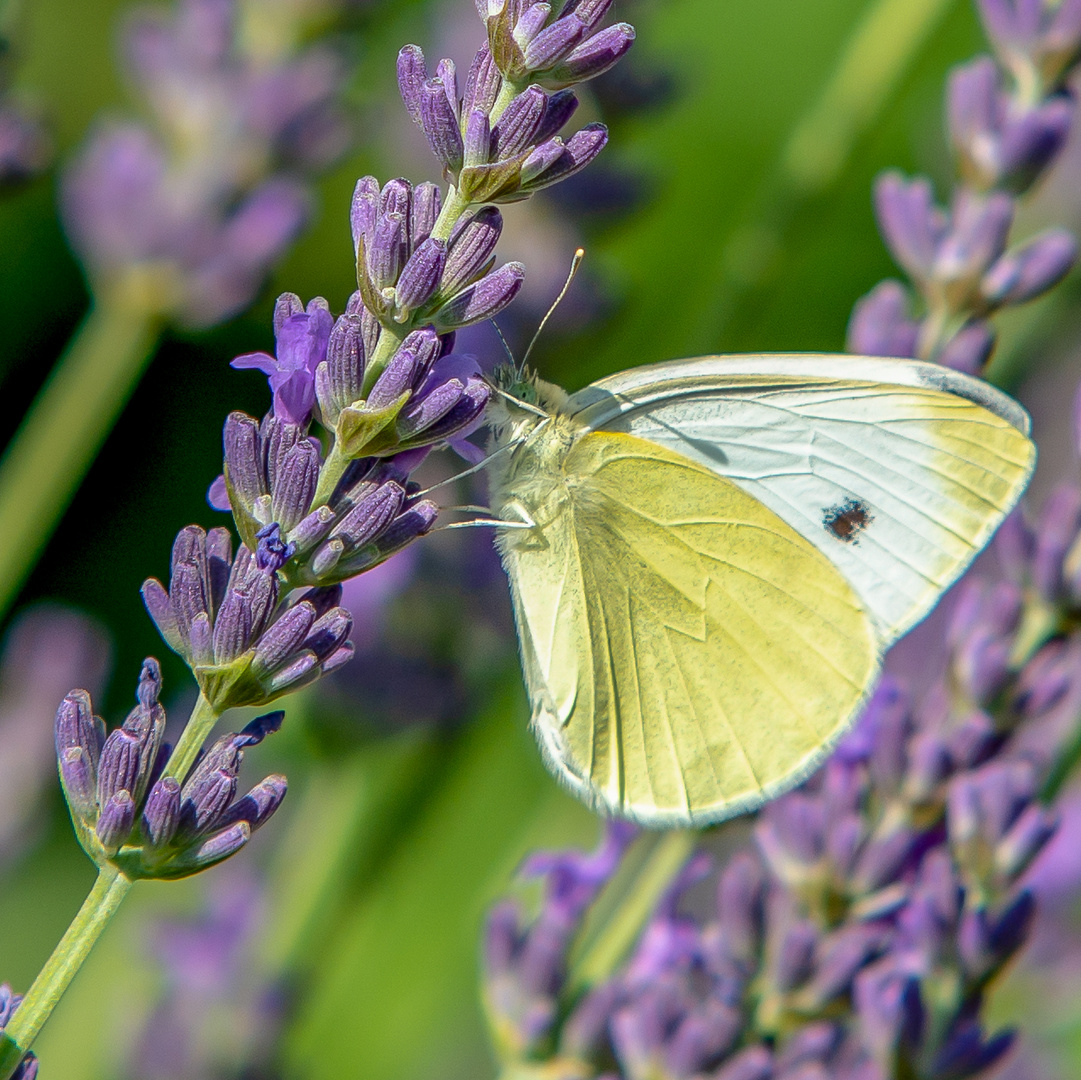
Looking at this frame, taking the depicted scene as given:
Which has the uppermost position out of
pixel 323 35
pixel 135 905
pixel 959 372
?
pixel 323 35

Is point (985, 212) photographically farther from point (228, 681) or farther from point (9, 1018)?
point (9, 1018)

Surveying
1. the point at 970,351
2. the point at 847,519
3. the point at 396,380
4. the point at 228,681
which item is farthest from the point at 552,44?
the point at 847,519

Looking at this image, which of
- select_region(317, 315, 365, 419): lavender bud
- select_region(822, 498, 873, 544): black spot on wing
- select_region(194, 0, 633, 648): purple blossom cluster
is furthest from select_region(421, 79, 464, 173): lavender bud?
select_region(822, 498, 873, 544): black spot on wing

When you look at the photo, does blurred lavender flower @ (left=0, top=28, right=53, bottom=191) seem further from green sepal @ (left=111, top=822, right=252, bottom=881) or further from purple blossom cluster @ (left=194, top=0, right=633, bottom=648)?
green sepal @ (left=111, top=822, right=252, bottom=881)

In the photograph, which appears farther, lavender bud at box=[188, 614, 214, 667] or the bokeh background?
the bokeh background

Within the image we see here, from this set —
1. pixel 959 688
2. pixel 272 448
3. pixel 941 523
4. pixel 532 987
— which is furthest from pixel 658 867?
pixel 272 448

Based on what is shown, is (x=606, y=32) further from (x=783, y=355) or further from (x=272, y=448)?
(x=783, y=355)

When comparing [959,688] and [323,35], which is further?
[323,35]
